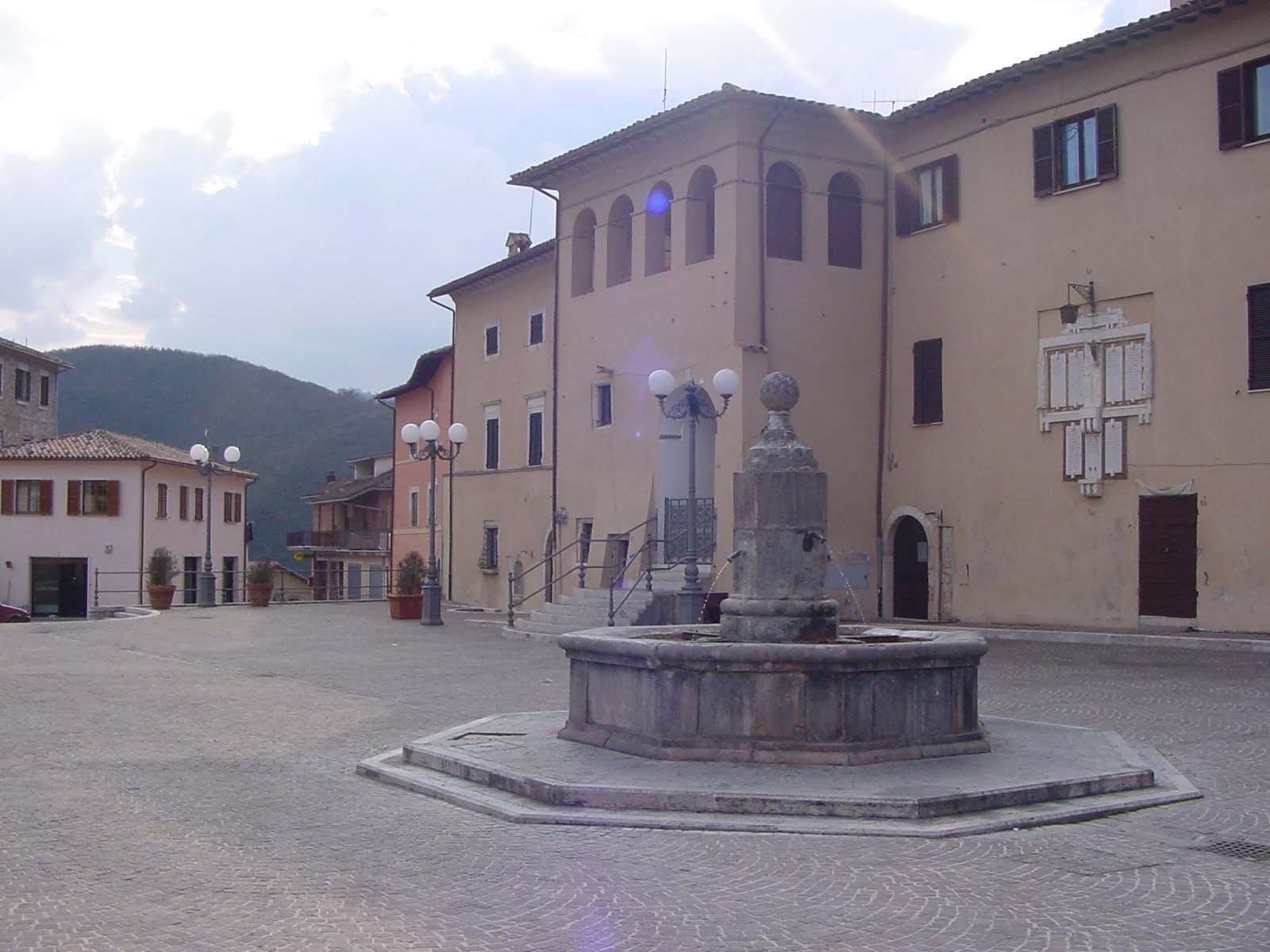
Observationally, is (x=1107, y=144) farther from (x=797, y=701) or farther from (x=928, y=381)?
(x=797, y=701)

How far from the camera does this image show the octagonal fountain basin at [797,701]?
880 cm

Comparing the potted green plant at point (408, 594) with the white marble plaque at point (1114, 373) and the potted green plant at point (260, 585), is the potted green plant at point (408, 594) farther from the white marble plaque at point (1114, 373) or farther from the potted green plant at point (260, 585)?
the white marble plaque at point (1114, 373)

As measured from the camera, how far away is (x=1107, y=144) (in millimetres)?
21406

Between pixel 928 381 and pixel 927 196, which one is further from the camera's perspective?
pixel 927 196

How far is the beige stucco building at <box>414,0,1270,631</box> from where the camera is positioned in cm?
1989

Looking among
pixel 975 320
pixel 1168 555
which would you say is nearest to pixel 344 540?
pixel 975 320

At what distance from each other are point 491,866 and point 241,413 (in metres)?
98.9

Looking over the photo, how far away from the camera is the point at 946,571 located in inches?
947

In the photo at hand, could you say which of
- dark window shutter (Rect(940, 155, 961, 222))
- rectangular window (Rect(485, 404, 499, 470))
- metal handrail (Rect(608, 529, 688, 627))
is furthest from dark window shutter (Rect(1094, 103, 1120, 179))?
rectangular window (Rect(485, 404, 499, 470))

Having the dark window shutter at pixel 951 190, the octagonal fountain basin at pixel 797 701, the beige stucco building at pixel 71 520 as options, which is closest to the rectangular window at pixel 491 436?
the dark window shutter at pixel 951 190

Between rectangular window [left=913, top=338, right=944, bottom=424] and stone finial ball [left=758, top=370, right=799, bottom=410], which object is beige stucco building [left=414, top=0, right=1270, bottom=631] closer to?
rectangular window [left=913, top=338, right=944, bottom=424]

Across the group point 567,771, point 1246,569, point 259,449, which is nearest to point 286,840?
point 567,771

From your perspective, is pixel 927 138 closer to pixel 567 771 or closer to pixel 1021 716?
pixel 1021 716

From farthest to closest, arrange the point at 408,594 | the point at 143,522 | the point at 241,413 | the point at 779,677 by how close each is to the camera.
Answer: the point at 241,413, the point at 143,522, the point at 408,594, the point at 779,677
